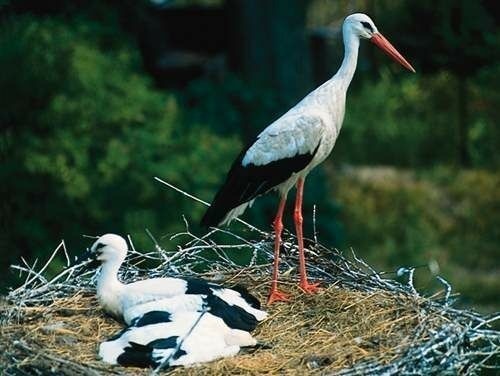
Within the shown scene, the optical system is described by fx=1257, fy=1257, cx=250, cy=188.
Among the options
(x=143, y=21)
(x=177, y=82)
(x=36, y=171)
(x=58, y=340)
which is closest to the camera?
(x=58, y=340)

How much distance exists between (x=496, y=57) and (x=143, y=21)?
4268 mm

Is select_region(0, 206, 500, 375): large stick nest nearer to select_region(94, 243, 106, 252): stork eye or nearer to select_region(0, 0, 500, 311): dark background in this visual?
select_region(94, 243, 106, 252): stork eye

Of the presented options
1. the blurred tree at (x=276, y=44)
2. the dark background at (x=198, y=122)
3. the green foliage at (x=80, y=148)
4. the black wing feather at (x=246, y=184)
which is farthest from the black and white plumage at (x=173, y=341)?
the blurred tree at (x=276, y=44)

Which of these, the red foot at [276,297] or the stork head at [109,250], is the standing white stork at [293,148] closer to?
the red foot at [276,297]

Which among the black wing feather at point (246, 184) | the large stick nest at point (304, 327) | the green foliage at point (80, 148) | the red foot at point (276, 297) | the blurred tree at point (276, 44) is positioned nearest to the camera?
the large stick nest at point (304, 327)

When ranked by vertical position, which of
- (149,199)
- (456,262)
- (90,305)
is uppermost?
(90,305)

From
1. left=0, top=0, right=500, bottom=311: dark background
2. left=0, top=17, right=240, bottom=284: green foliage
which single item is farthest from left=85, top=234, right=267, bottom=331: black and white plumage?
left=0, top=17, right=240, bottom=284: green foliage

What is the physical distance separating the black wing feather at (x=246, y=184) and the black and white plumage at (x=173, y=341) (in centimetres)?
97

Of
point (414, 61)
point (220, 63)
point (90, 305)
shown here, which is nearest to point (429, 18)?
point (414, 61)

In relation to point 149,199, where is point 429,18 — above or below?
→ above

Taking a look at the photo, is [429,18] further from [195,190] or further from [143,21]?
[195,190]

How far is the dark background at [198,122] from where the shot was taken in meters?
11.0

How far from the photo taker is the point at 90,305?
20.3 ft

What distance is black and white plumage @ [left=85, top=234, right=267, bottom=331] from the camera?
5641mm
